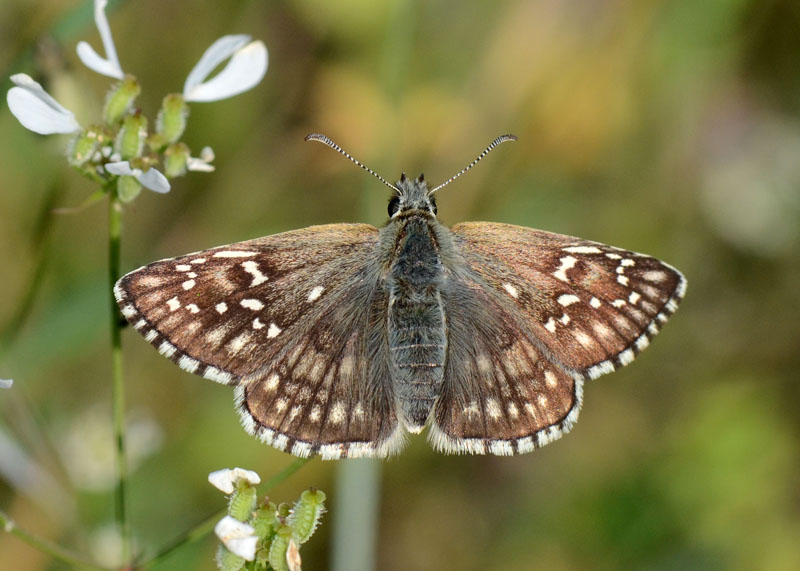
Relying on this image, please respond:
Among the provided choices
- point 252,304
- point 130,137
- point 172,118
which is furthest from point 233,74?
point 252,304

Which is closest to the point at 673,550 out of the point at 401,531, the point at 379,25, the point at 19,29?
the point at 401,531

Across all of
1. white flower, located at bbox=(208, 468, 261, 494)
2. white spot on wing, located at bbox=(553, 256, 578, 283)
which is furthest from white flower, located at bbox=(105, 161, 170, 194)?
white spot on wing, located at bbox=(553, 256, 578, 283)

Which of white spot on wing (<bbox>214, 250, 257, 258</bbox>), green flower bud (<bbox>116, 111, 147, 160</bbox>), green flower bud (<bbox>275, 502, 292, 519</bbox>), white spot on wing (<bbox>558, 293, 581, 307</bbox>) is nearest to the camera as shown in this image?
green flower bud (<bbox>275, 502, 292, 519</bbox>)

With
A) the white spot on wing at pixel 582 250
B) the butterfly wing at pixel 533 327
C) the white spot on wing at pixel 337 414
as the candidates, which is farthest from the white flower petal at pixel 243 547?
the white spot on wing at pixel 582 250

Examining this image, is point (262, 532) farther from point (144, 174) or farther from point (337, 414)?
point (144, 174)

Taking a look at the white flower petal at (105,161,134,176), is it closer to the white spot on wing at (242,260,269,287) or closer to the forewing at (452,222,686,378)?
the white spot on wing at (242,260,269,287)

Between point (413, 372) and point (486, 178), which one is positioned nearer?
point (413, 372)

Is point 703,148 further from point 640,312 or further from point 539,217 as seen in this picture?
point 640,312
